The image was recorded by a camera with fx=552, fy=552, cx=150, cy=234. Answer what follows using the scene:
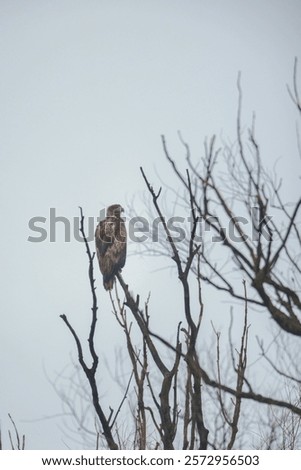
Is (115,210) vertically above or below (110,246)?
above

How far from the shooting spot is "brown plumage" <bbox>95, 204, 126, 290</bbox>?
7.50m

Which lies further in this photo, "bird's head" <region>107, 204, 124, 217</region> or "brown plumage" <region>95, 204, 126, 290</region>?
"bird's head" <region>107, 204, 124, 217</region>

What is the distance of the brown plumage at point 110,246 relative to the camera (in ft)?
24.6

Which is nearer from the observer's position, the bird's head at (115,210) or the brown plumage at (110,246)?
the brown plumage at (110,246)

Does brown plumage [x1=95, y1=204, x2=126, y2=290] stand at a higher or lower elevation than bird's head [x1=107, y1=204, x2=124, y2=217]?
lower

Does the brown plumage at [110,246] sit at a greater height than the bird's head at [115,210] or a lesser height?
lesser

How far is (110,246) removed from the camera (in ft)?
24.7
